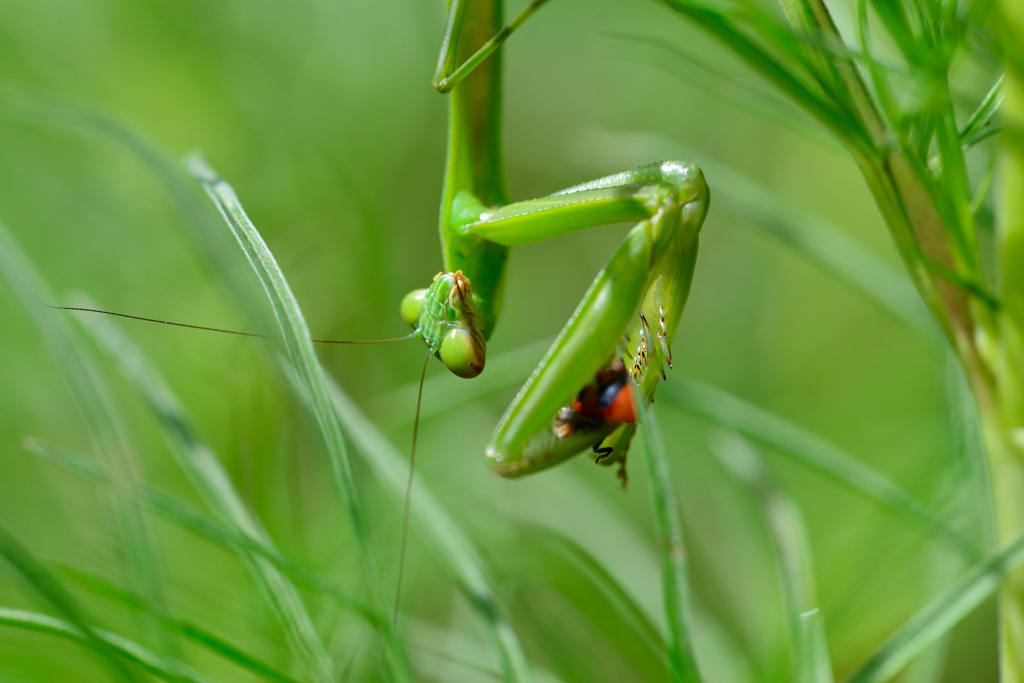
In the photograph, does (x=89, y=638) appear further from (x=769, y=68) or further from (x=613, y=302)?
(x=769, y=68)

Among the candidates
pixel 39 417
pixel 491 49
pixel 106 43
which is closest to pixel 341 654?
pixel 491 49

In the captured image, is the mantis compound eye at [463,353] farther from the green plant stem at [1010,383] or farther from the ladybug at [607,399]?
the green plant stem at [1010,383]

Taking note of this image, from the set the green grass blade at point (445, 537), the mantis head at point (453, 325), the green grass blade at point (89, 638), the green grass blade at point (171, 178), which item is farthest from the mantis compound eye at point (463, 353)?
the green grass blade at point (89, 638)

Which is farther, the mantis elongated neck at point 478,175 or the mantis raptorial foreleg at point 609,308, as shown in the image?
the mantis elongated neck at point 478,175

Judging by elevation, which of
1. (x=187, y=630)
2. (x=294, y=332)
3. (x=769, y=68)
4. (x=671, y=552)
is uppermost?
(x=769, y=68)

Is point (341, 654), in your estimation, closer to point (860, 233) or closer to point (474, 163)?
point (474, 163)

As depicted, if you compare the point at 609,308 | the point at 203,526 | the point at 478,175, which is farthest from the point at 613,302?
the point at 203,526
